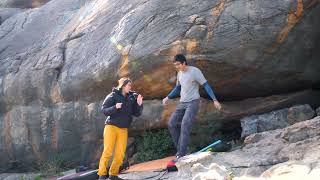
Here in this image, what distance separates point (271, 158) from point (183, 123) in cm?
193

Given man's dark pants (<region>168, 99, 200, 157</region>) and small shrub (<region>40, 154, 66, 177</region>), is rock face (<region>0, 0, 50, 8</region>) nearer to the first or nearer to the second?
small shrub (<region>40, 154, 66, 177</region>)

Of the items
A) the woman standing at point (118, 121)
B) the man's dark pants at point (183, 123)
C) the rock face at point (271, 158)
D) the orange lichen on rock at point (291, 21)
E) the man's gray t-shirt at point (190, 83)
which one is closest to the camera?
the rock face at point (271, 158)

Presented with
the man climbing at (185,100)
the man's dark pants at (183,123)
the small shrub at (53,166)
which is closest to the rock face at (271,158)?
the man's dark pants at (183,123)

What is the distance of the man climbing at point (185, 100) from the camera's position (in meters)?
9.55

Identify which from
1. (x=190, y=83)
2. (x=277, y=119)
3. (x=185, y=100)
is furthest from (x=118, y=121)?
(x=277, y=119)

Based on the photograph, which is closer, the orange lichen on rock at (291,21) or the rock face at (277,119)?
the orange lichen on rock at (291,21)

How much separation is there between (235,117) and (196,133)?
105cm

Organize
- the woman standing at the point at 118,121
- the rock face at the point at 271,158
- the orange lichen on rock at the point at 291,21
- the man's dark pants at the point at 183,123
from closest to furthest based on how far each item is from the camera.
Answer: the rock face at the point at 271,158 < the woman standing at the point at 118,121 < the man's dark pants at the point at 183,123 < the orange lichen on rock at the point at 291,21

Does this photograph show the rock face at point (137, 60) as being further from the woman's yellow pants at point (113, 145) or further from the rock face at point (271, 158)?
the woman's yellow pants at point (113, 145)

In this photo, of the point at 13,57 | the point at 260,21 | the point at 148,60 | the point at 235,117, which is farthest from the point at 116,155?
the point at 13,57

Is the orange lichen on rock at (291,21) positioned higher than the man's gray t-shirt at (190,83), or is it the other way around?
the orange lichen on rock at (291,21)

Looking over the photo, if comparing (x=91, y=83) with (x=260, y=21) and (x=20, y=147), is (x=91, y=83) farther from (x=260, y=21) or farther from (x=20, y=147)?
(x=260, y=21)

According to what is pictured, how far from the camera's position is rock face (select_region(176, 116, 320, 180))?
7.49 meters

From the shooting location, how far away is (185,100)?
386 inches
